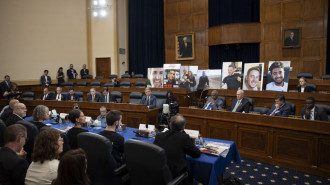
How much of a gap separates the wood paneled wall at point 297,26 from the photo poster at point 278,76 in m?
2.77

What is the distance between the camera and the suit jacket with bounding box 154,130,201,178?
8.18ft

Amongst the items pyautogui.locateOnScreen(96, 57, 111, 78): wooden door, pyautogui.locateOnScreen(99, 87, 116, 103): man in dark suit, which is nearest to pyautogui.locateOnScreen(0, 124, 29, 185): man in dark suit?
pyautogui.locateOnScreen(99, 87, 116, 103): man in dark suit

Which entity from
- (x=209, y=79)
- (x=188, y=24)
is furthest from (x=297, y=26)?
(x=188, y=24)

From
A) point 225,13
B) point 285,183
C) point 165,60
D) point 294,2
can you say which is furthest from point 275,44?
point 285,183

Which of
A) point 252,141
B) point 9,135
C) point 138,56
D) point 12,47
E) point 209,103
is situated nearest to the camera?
point 9,135

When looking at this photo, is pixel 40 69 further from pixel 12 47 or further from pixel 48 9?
pixel 48 9

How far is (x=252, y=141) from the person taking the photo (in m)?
4.29

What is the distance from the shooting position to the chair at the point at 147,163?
2.07 metres

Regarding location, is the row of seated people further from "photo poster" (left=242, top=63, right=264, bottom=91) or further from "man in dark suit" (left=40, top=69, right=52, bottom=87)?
"man in dark suit" (left=40, top=69, right=52, bottom=87)

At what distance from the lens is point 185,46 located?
471 inches

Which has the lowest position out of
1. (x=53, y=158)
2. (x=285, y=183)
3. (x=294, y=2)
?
(x=285, y=183)

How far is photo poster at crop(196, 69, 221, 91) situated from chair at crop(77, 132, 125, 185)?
638 cm

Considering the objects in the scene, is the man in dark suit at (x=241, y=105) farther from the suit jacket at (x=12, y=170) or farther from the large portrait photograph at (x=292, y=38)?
the large portrait photograph at (x=292, y=38)

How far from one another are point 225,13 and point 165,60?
378cm
